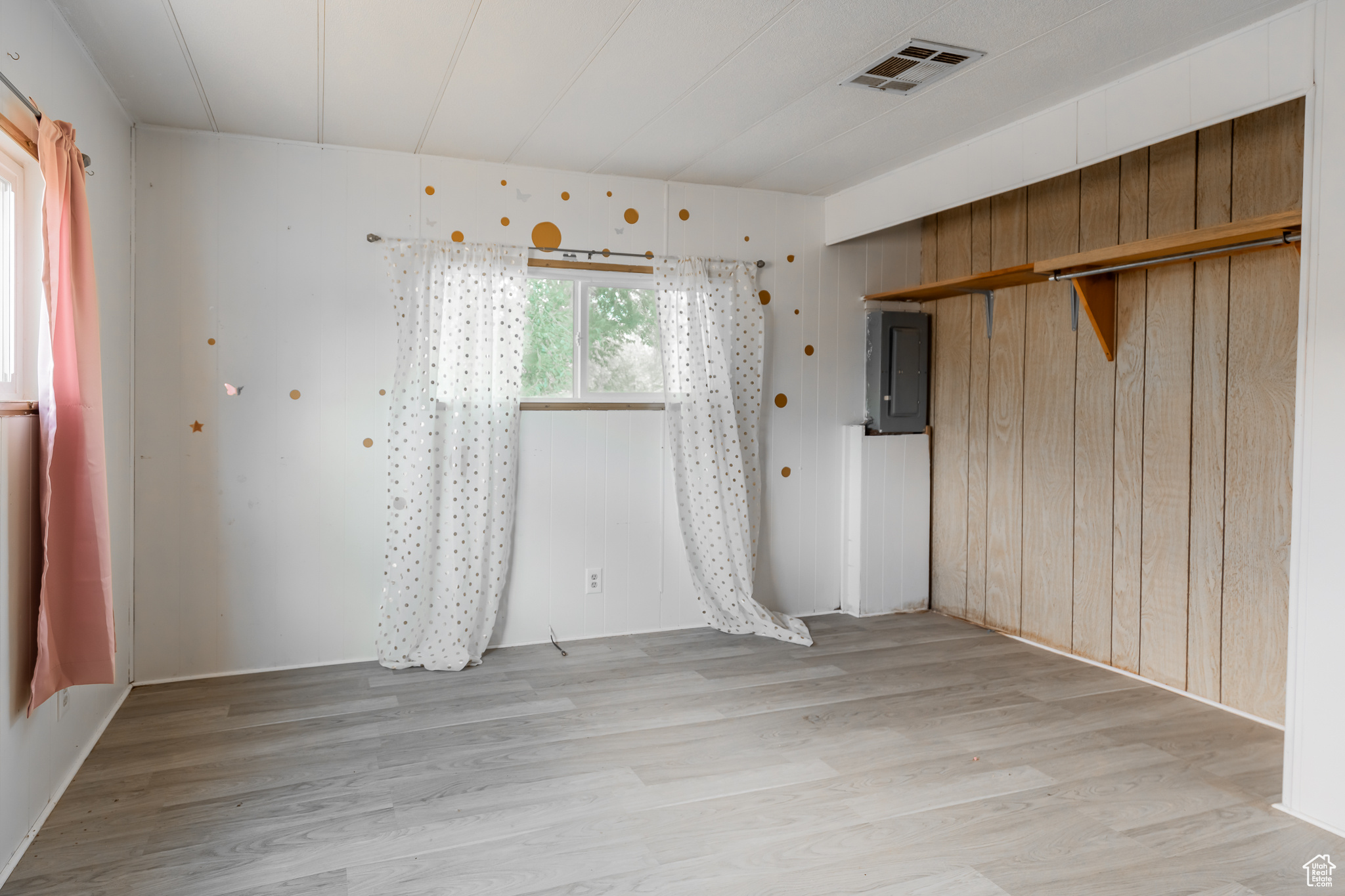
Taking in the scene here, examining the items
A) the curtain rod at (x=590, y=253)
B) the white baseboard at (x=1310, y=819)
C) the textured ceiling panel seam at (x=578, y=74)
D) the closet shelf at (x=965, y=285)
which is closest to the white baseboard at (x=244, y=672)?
the curtain rod at (x=590, y=253)

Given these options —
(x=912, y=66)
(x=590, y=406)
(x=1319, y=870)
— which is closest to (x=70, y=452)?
(x=590, y=406)

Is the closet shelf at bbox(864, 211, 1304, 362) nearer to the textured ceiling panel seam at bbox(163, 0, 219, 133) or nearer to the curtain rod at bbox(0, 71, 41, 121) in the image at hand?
the textured ceiling panel seam at bbox(163, 0, 219, 133)

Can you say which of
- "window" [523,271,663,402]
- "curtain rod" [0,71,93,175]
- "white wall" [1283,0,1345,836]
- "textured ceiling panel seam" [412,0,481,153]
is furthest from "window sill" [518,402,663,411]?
"white wall" [1283,0,1345,836]

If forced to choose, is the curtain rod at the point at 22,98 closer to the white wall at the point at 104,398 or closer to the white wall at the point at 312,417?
Result: the white wall at the point at 104,398

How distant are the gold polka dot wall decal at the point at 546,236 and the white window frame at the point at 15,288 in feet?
6.49

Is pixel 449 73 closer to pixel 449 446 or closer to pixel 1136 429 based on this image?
pixel 449 446

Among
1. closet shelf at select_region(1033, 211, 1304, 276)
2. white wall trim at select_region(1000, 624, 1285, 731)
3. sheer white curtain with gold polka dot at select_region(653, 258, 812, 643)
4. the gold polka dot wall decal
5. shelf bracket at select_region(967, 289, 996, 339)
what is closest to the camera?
closet shelf at select_region(1033, 211, 1304, 276)

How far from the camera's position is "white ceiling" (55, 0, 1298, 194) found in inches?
92.6

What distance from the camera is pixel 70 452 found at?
2.20m

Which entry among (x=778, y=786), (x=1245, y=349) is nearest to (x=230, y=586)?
(x=778, y=786)

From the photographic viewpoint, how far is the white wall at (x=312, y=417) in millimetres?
3361

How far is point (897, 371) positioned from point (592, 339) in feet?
5.31

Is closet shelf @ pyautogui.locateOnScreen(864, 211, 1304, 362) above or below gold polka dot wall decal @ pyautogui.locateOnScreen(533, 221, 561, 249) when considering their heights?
below

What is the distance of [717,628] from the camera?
416cm
